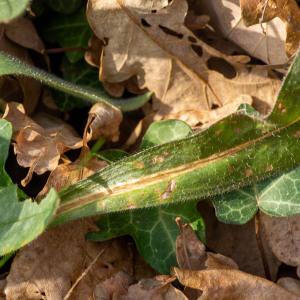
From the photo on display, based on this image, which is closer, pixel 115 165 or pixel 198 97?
pixel 115 165

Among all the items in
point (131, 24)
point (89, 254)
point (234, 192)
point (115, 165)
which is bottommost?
point (89, 254)

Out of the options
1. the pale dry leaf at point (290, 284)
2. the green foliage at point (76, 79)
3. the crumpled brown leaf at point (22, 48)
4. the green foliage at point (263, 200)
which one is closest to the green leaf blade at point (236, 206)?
the green foliage at point (263, 200)

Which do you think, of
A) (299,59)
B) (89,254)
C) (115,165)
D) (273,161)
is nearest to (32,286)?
(89,254)

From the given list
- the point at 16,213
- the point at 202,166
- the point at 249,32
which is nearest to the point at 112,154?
the point at 202,166

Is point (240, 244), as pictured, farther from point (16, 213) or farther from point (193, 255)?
point (16, 213)

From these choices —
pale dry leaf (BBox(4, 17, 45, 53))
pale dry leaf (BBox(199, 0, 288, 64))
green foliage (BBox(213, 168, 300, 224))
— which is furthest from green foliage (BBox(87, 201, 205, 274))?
pale dry leaf (BBox(4, 17, 45, 53))

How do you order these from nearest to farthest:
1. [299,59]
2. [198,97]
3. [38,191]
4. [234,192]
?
[299,59] < [234,192] < [38,191] < [198,97]

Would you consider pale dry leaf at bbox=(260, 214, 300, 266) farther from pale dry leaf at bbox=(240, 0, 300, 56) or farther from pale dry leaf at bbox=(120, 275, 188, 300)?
pale dry leaf at bbox=(240, 0, 300, 56)

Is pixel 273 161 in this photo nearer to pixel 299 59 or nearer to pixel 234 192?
pixel 234 192
